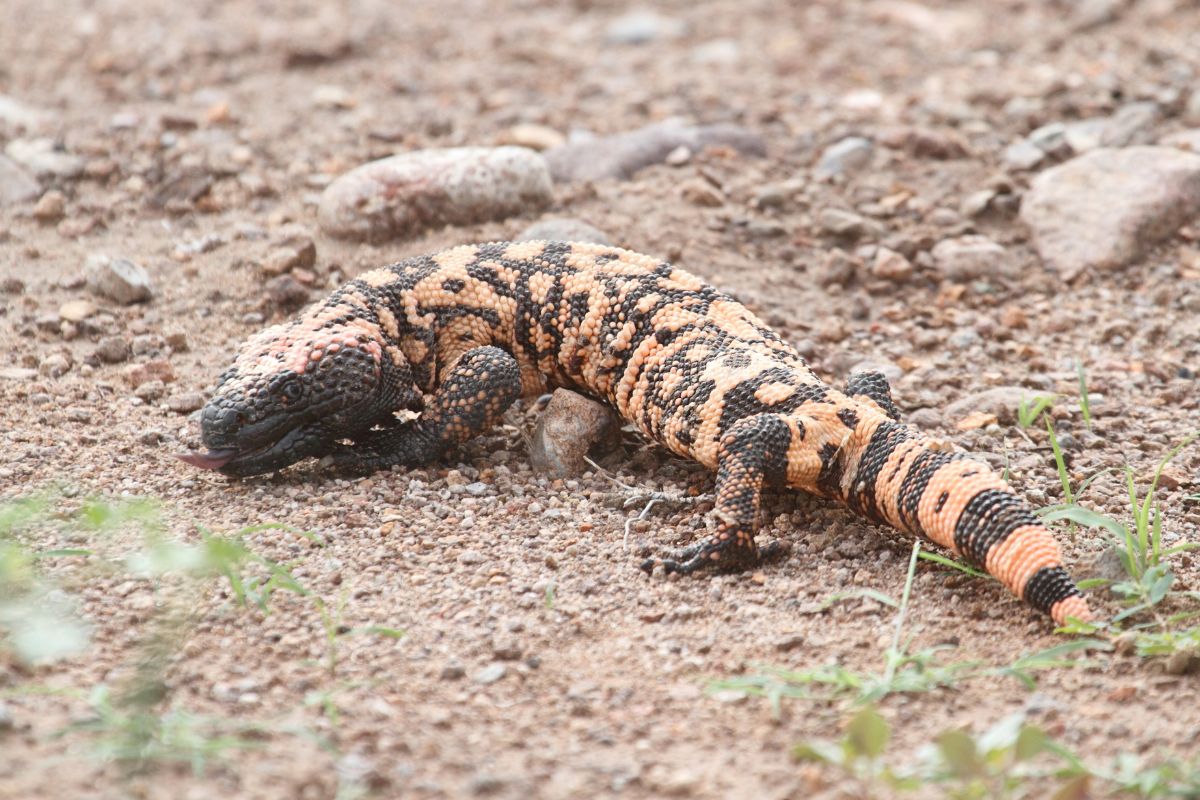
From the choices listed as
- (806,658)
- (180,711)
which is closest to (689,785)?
(806,658)

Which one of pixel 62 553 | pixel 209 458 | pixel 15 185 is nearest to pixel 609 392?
pixel 209 458

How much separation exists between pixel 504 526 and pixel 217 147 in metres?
3.07

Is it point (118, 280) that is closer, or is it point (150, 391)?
point (150, 391)

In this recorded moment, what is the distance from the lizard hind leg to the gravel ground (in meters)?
0.08

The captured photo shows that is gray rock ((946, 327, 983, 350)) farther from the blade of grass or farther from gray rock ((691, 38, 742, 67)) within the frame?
gray rock ((691, 38, 742, 67))

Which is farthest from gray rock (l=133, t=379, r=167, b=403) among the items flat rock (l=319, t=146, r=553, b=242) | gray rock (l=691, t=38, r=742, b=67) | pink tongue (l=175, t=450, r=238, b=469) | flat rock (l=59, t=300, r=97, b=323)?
gray rock (l=691, t=38, r=742, b=67)

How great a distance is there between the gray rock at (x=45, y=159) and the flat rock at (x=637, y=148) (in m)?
2.07

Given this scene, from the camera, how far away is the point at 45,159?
5.36 m

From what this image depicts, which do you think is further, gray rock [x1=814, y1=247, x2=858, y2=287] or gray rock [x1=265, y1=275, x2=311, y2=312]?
gray rock [x1=814, y1=247, x2=858, y2=287]

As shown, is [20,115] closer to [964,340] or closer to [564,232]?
[564,232]

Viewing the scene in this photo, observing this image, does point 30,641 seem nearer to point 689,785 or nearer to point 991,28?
point 689,785

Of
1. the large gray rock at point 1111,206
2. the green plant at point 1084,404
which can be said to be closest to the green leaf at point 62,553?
the green plant at point 1084,404

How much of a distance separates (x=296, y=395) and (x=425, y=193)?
4.61 feet

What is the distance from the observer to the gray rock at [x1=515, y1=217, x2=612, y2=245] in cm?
449
